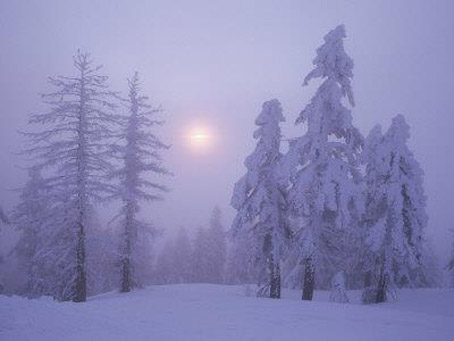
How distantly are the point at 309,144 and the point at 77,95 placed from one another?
13471 millimetres

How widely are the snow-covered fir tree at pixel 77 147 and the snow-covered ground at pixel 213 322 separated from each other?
8.18 m

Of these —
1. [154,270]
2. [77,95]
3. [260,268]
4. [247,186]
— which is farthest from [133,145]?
[154,270]

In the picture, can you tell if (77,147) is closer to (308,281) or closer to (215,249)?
(308,281)

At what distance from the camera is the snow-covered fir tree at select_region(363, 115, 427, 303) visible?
26.4 m

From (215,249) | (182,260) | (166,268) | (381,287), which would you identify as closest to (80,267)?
(381,287)

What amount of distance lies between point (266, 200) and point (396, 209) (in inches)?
310

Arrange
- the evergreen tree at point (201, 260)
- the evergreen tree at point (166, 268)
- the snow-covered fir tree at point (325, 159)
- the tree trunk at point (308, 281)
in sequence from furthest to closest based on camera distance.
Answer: the evergreen tree at point (166, 268), the evergreen tree at point (201, 260), the tree trunk at point (308, 281), the snow-covered fir tree at point (325, 159)

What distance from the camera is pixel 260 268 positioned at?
1041 inches

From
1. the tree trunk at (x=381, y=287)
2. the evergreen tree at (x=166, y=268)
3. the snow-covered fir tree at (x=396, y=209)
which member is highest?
the snow-covered fir tree at (x=396, y=209)

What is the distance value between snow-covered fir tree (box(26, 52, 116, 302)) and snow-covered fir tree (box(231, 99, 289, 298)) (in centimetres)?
837

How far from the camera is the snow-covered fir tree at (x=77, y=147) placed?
25.1 meters

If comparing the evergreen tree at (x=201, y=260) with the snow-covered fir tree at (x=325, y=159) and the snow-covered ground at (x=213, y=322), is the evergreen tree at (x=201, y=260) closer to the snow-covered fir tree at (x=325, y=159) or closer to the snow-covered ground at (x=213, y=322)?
the snow-covered fir tree at (x=325, y=159)

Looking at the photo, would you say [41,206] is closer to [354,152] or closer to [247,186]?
[247,186]

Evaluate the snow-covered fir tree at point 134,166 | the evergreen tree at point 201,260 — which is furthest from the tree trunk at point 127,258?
the evergreen tree at point 201,260
